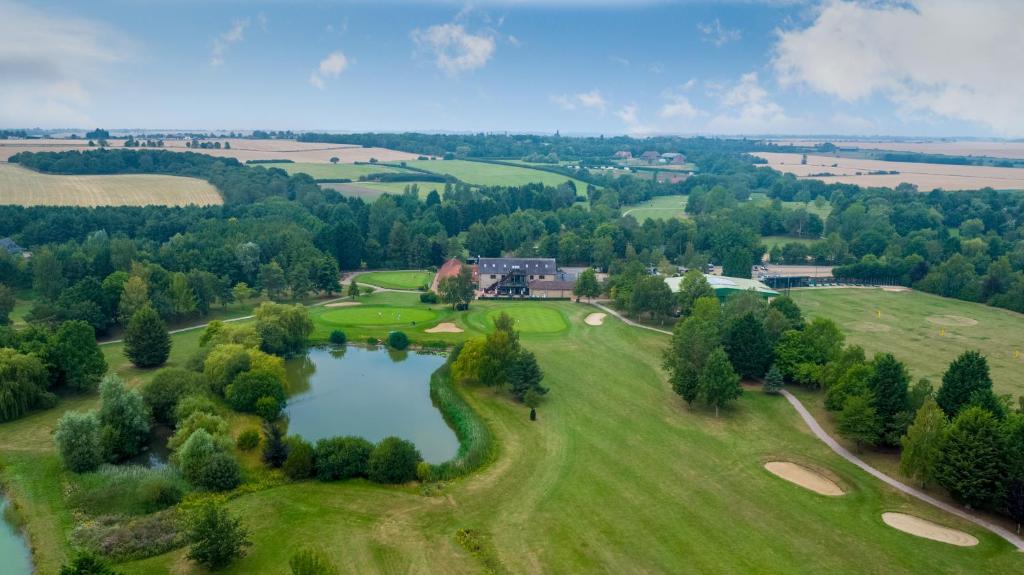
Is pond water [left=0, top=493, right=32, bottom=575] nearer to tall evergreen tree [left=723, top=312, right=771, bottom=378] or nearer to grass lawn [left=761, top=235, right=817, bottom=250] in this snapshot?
tall evergreen tree [left=723, top=312, right=771, bottom=378]

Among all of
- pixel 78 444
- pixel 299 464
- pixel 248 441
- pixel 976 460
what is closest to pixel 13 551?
pixel 78 444

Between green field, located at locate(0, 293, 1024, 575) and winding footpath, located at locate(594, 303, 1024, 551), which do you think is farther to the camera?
winding footpath, located at locate(594, 303, 1024, 551)

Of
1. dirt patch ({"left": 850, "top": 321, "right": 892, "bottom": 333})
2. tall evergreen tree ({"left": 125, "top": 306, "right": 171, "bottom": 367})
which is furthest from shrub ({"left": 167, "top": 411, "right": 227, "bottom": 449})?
dirt patch ({"left": 850, "top": 321, "right": 892, "bottom": 333})

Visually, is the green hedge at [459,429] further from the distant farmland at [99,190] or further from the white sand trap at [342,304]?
the distant farmland at [99,190]

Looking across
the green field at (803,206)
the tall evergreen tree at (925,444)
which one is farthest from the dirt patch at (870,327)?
the green field at (803,206)

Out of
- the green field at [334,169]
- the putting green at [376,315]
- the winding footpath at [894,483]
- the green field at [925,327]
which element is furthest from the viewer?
the green field at [334,169]

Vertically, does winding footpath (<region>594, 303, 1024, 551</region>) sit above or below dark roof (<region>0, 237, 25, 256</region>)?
below

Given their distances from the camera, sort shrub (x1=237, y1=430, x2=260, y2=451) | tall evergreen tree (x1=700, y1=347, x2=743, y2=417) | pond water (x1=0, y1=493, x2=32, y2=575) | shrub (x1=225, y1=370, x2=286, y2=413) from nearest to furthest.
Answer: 1. pond water (x1=0, y1=493, x2=32, y2=575)
2. shrub (x1=237, y1=430, x2=260, y2=451)
3. shrub (x1=225, y1=370, x2=286, y2=413)
4. tall evergreen tree (x1=700, y1=347, x2=743, y2=417)

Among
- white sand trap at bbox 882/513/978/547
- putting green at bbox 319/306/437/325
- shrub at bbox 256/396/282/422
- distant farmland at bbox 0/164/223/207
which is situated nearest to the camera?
white sand trap at bbox 882/513/978/547
